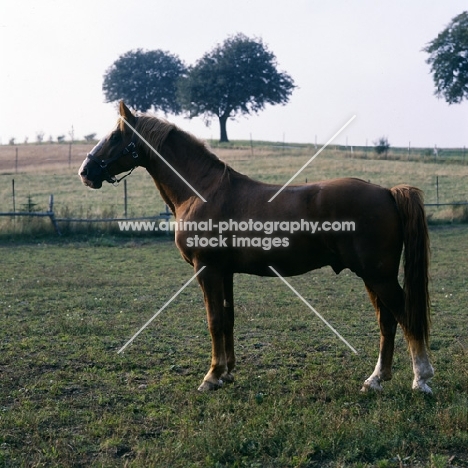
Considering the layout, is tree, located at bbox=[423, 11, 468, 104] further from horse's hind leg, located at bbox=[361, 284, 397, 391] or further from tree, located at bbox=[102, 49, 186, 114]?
horse's hind leg, located at bbox=[361, 284, 397, 391]

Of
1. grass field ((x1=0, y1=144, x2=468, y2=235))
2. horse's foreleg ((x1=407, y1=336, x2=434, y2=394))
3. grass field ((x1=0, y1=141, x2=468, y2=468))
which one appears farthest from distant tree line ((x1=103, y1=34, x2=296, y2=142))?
horse's foreleg ((x1=407, y1=336, x2=434, y2=394))

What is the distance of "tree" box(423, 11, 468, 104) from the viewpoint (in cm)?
4812

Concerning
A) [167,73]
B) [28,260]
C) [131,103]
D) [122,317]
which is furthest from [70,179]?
[167,73]

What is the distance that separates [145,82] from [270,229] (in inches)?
2663

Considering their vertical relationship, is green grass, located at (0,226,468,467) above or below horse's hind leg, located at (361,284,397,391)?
below

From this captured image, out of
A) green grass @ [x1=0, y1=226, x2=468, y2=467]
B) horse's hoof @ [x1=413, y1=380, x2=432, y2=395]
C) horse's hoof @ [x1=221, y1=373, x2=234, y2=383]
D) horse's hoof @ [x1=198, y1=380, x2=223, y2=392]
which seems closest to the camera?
green grass @ [x1=0, y1=226, x2=468, y2=467]

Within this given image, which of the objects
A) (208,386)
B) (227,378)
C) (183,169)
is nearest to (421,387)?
(227,378)

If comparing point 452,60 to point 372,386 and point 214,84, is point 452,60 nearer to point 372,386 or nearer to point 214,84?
point 214,84

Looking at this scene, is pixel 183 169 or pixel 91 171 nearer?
pixel 183 169

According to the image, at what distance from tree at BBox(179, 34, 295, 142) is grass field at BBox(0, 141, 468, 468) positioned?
1936 inches

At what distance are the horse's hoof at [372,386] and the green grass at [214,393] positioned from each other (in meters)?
0.07

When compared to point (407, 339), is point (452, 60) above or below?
above

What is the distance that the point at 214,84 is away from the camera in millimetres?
59844

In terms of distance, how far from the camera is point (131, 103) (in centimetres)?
6762
